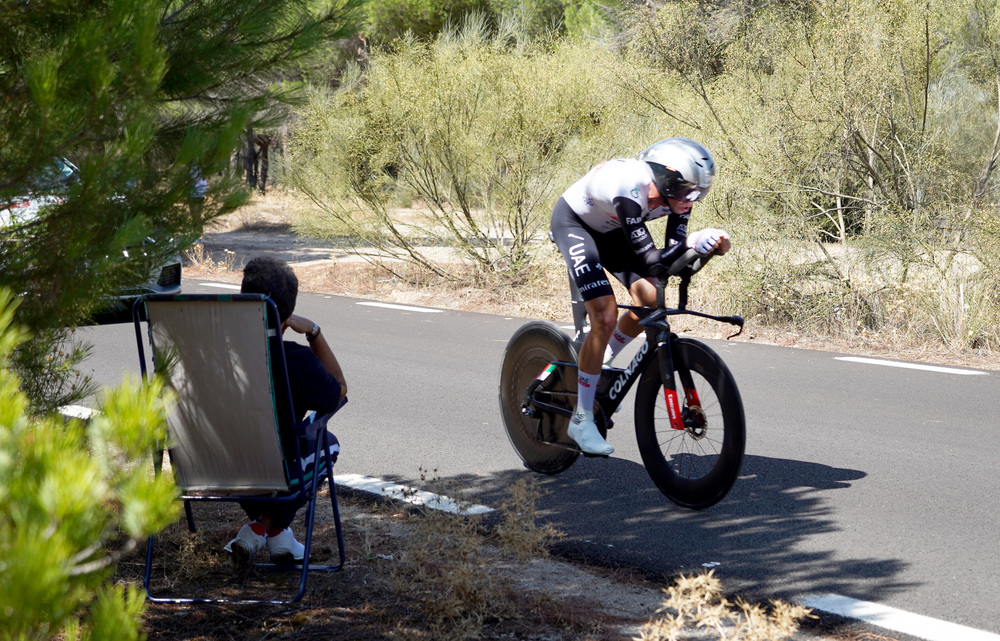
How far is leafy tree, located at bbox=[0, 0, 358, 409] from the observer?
2381 millimetres

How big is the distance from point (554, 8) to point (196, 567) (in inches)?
1190

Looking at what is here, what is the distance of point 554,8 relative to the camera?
31.9 meters

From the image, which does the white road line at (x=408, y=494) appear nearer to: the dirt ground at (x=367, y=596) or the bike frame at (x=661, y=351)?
the dirt ground at (x=367, y=596)

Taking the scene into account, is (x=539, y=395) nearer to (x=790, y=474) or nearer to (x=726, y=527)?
(x=726, y=527)

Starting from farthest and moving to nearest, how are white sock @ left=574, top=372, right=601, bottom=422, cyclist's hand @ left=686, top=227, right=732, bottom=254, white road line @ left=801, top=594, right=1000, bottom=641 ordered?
white sock @ left=574, top=372, right=601, bottom=422 → cyclist's hand @ left=686, top=227, right=732, bottom=254 → white road line @ left=801, top=594, right=1000, bottom=641

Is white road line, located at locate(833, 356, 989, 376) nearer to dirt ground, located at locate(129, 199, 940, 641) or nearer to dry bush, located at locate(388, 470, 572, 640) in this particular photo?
dry bush, located at locate(388, 470, 572, 640)

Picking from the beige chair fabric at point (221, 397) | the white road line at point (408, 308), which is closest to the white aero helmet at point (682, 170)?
the beige chair fabric at point (221, 397)

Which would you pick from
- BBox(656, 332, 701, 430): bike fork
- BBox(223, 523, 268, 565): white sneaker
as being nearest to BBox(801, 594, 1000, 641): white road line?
BBox(656, 332, 701, 430): bike fork

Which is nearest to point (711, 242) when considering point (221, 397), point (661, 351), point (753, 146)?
point (661, 351)

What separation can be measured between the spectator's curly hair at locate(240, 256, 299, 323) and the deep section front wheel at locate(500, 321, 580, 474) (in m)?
1.98

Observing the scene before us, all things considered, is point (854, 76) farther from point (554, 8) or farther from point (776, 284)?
point (554, 8)

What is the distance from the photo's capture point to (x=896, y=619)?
3668mm

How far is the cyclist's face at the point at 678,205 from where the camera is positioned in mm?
4836

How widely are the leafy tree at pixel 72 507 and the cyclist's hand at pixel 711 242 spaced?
338 centimetres
